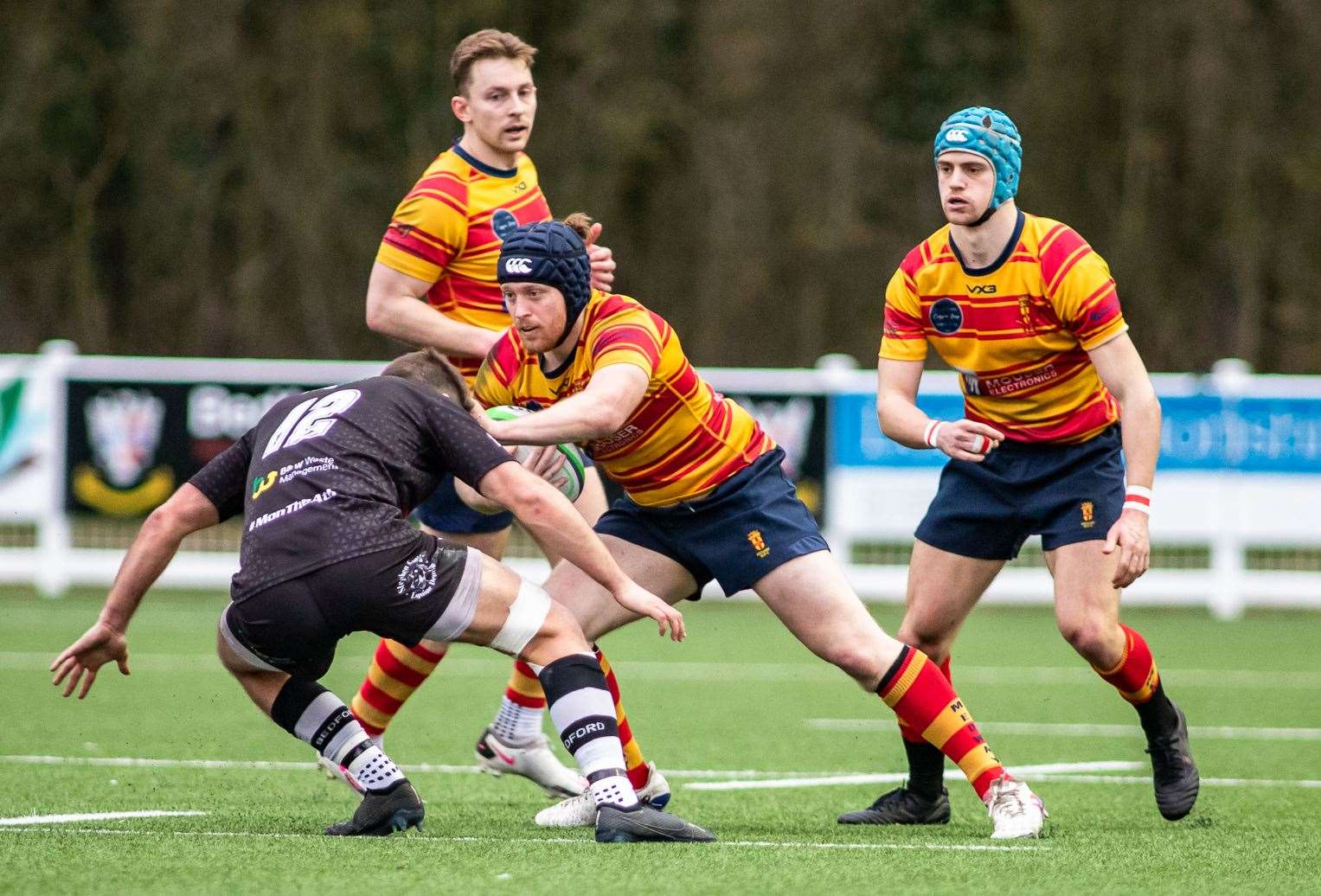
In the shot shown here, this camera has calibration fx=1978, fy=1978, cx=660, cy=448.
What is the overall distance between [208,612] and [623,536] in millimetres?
8790

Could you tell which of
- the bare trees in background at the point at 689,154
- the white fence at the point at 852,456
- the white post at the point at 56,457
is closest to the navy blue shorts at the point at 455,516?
the white fence at the point at 852,456

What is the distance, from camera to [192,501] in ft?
17.9

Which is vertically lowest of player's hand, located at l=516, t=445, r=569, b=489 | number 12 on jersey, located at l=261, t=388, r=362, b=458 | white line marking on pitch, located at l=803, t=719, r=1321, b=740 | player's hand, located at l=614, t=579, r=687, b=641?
white line marking on pitch, located at l=803, t=719, r=1321, b=740

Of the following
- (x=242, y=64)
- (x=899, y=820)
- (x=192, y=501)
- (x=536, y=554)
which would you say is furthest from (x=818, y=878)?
(x=242, y=64)

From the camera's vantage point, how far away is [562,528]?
16.8 ft

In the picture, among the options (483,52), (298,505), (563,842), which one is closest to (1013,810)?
(563,842)

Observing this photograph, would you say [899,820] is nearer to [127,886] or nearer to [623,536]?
[623,536]

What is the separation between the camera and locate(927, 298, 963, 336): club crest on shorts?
19.6 ft

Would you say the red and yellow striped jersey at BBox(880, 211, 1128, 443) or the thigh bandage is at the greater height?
the red and yellow striped jersey at BBox(880, 211, 1128, 443)

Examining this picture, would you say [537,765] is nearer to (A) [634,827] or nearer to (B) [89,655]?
(A) [634,827]

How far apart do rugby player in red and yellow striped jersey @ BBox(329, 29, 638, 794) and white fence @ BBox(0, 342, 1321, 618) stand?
7.43 m

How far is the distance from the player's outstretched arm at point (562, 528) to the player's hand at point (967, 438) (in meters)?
1.11

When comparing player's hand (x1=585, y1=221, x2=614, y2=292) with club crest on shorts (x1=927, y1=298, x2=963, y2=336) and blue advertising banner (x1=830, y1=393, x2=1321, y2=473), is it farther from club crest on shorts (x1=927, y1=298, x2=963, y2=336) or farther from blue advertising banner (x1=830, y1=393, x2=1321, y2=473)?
blue advertising banner (x1=830, y1=393, x2=1321, y2=473)

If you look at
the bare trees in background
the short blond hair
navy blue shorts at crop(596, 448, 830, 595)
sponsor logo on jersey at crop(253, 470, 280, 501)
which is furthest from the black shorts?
the bare trees in background
